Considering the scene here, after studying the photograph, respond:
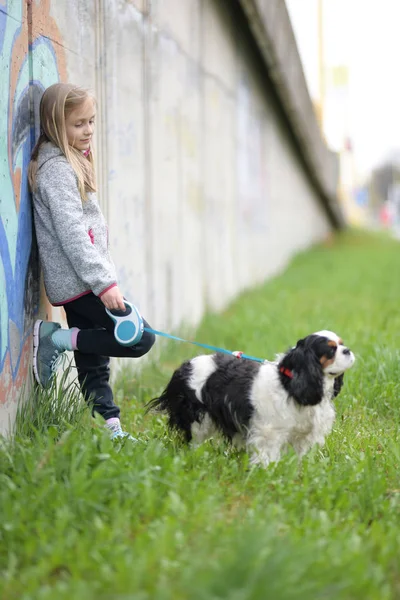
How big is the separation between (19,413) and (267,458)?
4.36ft

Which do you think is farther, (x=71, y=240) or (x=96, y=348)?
(x=96, y=348)

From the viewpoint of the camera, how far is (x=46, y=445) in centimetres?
404

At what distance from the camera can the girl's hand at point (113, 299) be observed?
176 inches

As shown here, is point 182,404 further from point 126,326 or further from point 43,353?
point 43,353

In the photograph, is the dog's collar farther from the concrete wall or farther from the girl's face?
the girl's face

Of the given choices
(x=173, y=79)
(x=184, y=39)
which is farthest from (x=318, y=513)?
(x=184, y=39)

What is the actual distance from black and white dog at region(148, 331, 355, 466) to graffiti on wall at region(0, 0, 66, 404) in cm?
A: 96

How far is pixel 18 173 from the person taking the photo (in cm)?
449

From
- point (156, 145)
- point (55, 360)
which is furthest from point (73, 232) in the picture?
point (156, 145)

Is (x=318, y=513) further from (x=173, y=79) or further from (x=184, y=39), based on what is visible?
(x=184, y=39)

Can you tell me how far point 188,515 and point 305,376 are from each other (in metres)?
1.22

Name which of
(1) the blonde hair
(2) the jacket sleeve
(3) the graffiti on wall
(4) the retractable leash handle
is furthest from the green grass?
(1) the blonde hair

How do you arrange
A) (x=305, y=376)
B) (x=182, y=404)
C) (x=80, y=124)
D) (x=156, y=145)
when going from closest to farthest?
(x=305, y=376) → (x=80, y=124) → (x=182, y=404) → (x=156, y=145)

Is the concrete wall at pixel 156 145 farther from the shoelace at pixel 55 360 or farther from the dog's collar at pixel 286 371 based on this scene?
the dog's collar at pixel 286 371
